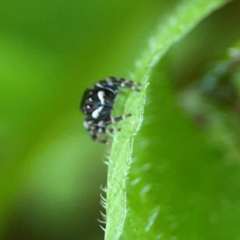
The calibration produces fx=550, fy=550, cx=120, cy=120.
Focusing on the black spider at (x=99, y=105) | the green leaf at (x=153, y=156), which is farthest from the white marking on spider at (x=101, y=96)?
the green leaf at (x=153, y=156)

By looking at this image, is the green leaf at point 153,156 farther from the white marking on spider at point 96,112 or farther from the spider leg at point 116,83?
the white marking on spider at point 96,112

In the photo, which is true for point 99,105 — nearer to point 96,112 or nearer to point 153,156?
point 96,112

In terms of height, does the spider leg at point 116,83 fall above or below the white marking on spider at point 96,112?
below

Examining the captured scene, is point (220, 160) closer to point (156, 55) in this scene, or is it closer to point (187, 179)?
point (187, 179)

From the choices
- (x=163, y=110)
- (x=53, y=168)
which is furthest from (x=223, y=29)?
(x=53, y=168)

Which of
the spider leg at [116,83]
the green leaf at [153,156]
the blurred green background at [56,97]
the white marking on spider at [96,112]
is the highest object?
the blurred green background at [56,97]

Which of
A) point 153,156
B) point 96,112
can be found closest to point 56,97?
point 96,112
